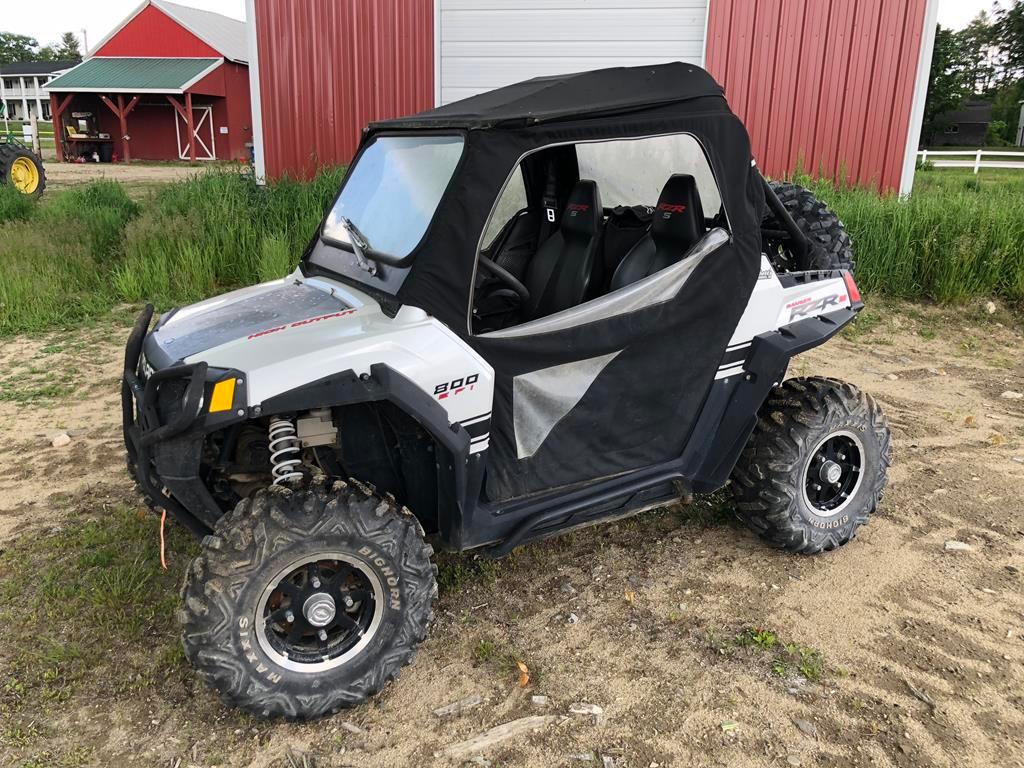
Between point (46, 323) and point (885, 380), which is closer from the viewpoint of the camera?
point (885, 380)

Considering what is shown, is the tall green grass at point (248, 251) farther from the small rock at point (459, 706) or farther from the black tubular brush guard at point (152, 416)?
the small rock at point (459, 706)

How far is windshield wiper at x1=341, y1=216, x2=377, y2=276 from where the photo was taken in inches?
119

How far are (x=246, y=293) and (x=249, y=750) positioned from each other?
186cm

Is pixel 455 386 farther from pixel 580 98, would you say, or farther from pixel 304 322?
pixel 580 98

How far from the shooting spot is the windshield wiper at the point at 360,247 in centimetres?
303

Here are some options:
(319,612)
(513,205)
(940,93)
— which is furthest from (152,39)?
(940,93)

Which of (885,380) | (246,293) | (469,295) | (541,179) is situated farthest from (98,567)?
(885,380)

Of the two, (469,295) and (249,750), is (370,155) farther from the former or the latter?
(249,750)

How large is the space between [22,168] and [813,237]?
51.8ft

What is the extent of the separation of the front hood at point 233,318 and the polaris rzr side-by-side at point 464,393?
2cm

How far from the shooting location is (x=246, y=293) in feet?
11.6

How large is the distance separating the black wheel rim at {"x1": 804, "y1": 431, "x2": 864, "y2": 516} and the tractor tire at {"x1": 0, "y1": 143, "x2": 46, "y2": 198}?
49.9ft

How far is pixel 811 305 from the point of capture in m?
3.60

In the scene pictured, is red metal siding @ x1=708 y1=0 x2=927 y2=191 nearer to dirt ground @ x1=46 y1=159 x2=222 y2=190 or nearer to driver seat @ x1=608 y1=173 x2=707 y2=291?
driver seat @ x1=608 y1=173 x2=707 y2=291
